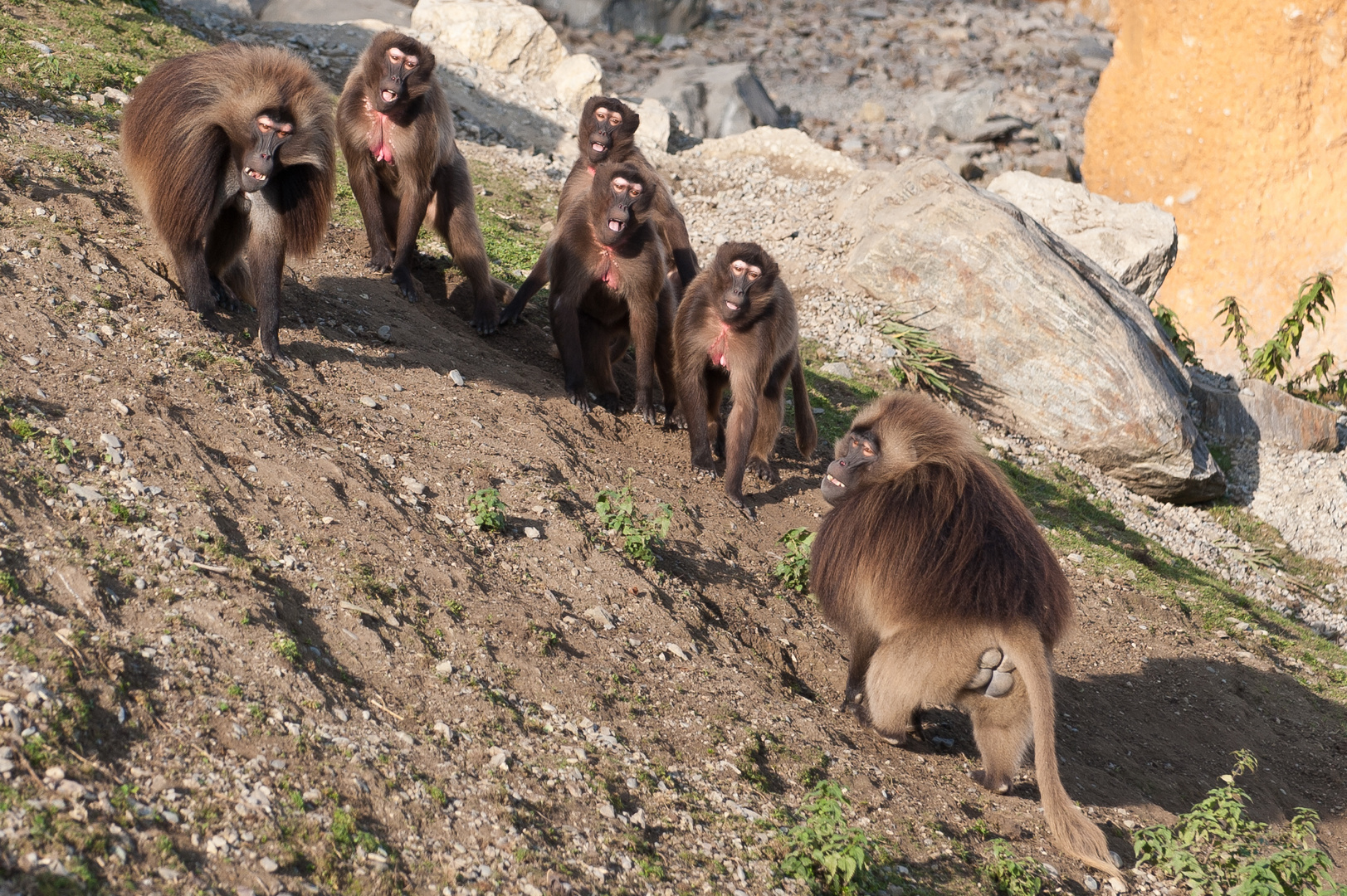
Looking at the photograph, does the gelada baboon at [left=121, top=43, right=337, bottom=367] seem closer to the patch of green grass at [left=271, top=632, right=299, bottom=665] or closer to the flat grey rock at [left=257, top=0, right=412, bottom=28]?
the patch of green grass at [left=271, top=632, right=299, bottom=665]

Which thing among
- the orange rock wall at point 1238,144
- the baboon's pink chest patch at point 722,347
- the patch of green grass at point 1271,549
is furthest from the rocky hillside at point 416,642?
the orange rock wall at point 1238,144

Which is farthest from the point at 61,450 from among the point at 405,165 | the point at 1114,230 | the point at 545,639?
the point at 1114,230

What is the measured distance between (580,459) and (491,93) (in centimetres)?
905

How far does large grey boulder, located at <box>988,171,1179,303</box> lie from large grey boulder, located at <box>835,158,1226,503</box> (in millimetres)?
2137

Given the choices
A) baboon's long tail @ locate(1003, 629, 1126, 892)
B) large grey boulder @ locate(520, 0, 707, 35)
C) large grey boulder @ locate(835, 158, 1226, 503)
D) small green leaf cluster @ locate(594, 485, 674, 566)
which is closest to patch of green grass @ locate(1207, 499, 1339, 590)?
large grey boulder @ locate(835, 158, 1226, 503)

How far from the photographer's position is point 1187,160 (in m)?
15.9

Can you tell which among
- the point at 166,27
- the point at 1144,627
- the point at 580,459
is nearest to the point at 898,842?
the point at 580,459

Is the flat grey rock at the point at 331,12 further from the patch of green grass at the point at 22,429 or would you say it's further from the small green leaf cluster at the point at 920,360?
the patch of green grass at the point at 22,429

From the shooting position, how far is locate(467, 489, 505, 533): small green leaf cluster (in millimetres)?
5676

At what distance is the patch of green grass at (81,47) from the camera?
26.5 ft

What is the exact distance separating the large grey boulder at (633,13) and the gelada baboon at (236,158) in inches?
810

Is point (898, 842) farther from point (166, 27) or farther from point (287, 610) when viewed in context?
point (166, 27)

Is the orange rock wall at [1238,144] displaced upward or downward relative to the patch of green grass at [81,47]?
upward

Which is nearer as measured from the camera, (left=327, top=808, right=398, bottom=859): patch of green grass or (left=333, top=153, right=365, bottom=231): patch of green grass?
(left=327, top=808, right=398, bottom=859): patch of green grass
